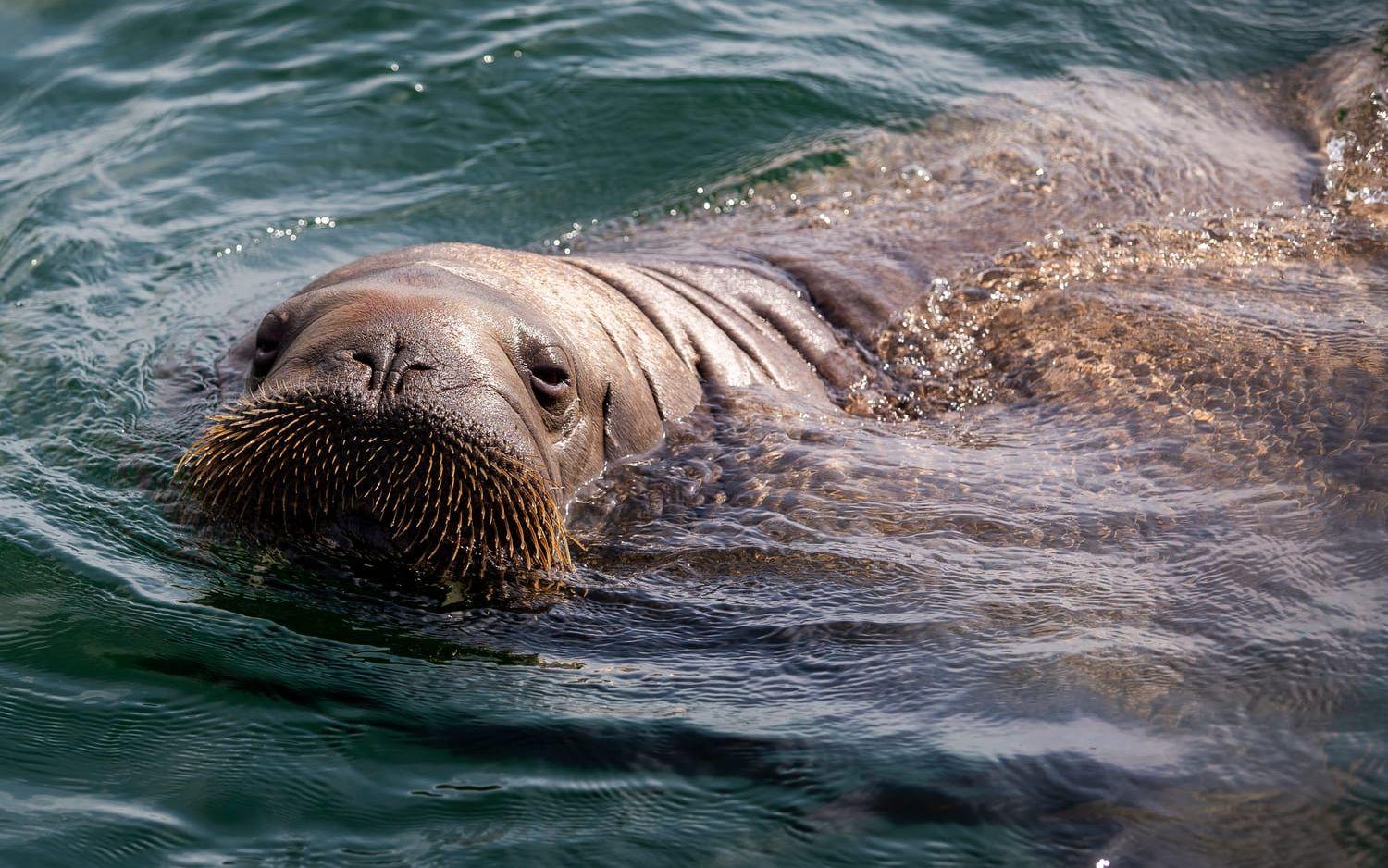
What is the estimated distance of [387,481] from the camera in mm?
5391

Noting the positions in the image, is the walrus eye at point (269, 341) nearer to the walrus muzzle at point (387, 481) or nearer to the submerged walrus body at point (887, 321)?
the submerged walrus body at point (887, 321)

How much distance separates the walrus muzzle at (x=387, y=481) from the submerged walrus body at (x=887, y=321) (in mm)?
11

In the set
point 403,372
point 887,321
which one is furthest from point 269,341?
point 887,321

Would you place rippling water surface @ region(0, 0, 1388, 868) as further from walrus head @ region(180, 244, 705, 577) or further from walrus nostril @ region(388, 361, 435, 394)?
walrus nostril @ region(388, 361, 435, 394)

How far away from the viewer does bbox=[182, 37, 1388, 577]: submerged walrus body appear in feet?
18.2

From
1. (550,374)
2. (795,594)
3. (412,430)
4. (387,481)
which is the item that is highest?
(550,374)

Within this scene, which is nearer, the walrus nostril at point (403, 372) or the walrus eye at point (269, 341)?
the walrus nostril at point (403, 372)

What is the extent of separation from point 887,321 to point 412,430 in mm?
3770

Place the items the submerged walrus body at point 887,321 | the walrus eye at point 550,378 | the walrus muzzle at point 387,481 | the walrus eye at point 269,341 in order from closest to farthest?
the walrus muzzle at point 387,481 < the submerged walrus body at point 887,321 < the walrus eye at point 550,378 < the walrus eye at point 269,341

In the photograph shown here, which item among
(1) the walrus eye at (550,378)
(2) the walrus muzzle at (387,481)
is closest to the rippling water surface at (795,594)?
(2) the walrus muzzle at (387,481)

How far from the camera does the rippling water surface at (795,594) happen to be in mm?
4621

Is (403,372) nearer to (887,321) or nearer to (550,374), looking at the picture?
(550,374)

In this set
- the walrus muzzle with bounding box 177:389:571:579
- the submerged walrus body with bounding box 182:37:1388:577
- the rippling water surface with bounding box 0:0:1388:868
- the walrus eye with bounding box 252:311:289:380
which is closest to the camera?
the rippling water surface with bounding box 0:0:1388:868

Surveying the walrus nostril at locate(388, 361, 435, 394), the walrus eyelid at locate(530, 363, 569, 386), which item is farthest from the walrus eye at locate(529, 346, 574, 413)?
the walrus nostril at locate(388, 361, 435, 394)
